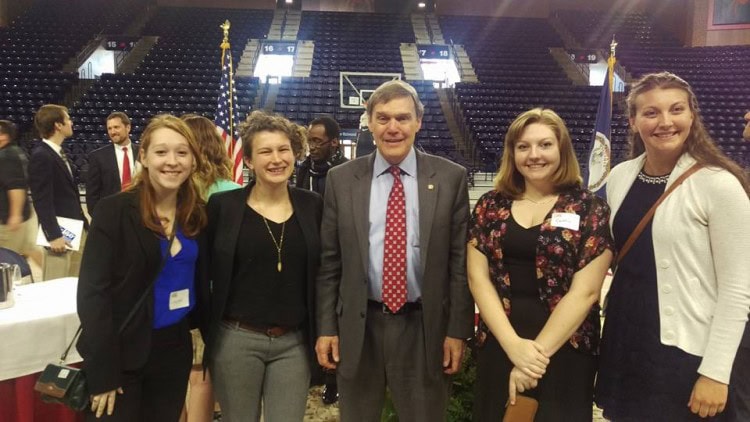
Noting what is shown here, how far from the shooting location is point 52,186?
12.7 feet

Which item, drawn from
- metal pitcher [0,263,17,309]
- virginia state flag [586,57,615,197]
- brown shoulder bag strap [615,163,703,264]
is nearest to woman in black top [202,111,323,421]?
metal pitcher [0,263,17,309]

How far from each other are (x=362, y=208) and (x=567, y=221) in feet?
2.29

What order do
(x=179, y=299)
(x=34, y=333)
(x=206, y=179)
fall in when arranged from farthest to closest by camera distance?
(x=206, y=179)
(x=34, y=333)
(x=179, y=299)

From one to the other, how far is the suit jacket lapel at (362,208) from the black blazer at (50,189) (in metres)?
2.76

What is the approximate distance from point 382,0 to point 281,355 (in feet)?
68.7

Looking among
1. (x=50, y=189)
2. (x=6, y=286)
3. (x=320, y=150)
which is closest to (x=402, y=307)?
(x=6, y=286)

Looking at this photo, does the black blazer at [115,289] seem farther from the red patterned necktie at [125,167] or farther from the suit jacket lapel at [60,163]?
the red patterned necktie at [125,167]

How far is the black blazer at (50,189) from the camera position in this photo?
3.68 meters

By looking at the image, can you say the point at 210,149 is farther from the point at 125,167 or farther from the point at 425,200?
the point at 125,167

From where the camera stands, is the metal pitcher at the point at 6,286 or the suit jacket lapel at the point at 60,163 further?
the suit jacket lapel at the point at 60,163

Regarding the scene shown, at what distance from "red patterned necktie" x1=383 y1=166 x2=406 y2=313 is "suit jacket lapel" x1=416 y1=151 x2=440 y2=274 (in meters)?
0.07

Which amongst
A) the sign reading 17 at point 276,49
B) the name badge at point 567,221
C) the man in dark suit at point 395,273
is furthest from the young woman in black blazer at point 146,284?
the sign reading 17 at point 276,49

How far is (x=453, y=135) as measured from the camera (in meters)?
12.6

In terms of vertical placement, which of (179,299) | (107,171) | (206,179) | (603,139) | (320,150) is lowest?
(179,299)
